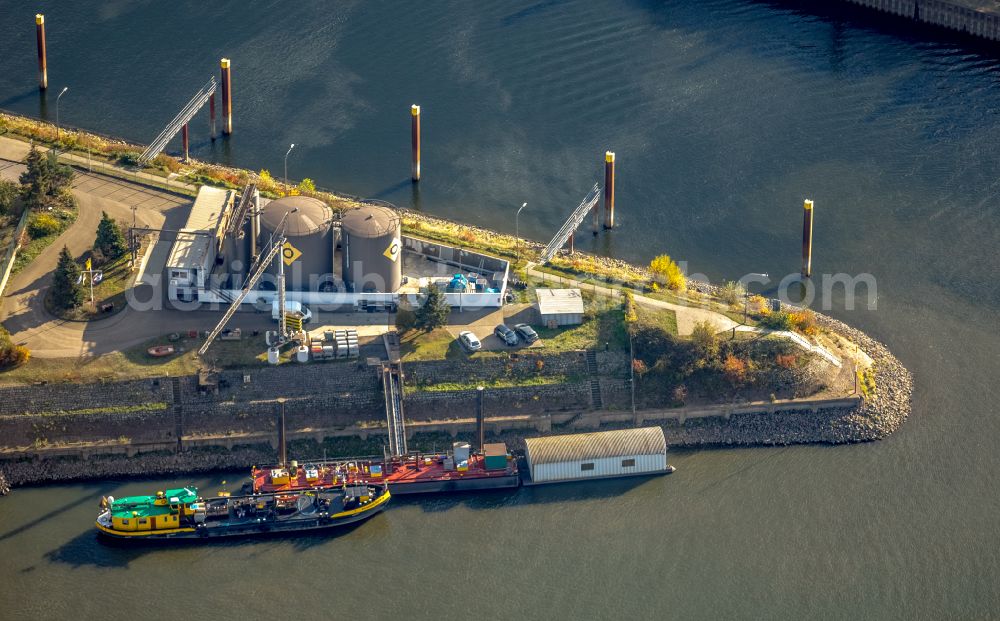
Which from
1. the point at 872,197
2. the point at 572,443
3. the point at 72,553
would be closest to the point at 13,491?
the point at 72,553

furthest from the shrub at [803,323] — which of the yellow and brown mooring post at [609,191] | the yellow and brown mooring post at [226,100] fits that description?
the yellow and brown mooring post at [226,100]

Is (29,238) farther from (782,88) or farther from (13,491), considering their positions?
(782,88)

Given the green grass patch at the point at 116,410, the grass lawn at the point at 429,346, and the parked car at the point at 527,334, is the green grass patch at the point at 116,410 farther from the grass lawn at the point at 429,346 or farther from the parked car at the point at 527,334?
the parked car at the point at 527,334

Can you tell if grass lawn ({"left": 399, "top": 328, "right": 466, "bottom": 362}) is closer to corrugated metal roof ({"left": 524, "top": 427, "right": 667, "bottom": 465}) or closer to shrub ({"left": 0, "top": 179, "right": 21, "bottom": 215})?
corrugated metal roof ({"left": 524, "top": 427, "right": 667, "bottom": 465})

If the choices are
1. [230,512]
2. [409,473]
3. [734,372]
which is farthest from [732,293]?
[230,512]

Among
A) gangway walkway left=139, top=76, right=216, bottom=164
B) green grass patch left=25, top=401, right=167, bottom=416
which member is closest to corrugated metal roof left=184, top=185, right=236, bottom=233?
gangway walkway left=139, top=76, right=216, bottom=164
